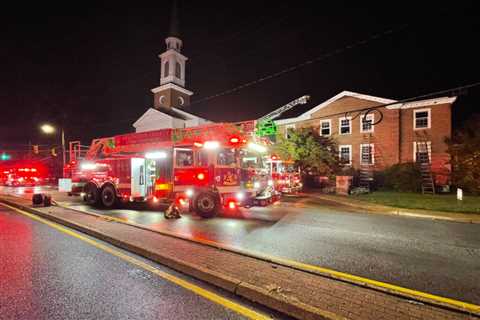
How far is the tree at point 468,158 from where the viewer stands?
14.8 m

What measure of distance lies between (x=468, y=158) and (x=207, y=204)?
16.0m

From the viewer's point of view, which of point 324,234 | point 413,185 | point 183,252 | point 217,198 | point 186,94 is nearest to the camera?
point 183,252

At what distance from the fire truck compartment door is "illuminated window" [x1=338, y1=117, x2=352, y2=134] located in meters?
19.5

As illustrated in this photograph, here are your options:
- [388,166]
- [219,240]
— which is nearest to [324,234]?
[219,240]

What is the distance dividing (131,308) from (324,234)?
5.22 meters

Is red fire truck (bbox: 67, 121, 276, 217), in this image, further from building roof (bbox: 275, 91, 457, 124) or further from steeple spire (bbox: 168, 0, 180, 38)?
Answer: steeple spire (bbox: 168, 0, 180, 38)

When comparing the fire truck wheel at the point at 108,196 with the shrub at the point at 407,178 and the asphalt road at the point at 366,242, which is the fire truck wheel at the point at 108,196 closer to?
the asphalt road at the point at 366,242

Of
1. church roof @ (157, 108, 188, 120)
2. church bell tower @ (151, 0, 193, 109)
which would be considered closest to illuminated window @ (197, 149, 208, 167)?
church roof @ (157, 108, 188, 120)

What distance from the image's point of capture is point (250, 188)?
8859 mm

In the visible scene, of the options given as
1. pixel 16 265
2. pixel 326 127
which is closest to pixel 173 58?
pixel 326 127

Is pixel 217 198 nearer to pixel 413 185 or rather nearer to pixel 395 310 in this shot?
pixel 395 310

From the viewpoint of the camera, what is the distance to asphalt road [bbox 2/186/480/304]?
13.5 feet

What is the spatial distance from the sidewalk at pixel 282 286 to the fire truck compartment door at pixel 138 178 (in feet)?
17.3

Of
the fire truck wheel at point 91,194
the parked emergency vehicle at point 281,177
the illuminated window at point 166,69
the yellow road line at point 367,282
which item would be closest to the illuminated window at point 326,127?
the parked emergency vehicle at point 281,177
